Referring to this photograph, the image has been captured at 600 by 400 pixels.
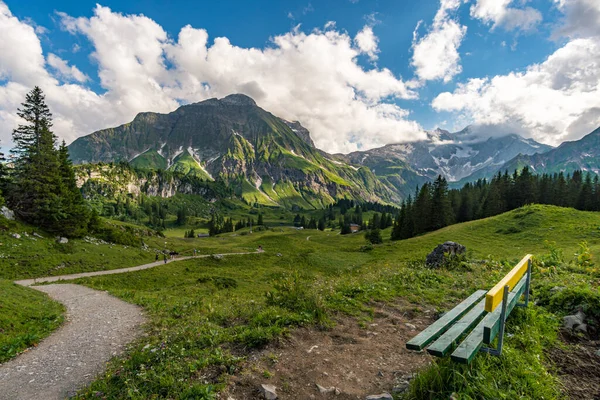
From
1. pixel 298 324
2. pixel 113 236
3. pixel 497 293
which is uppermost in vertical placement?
pixel 497 293

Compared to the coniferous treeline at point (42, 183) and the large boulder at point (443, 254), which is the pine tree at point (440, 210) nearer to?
the large boulder at point (443, 254)

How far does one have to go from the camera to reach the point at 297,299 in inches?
432

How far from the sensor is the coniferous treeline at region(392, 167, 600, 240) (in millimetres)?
77875

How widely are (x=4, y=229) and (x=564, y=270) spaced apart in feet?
191

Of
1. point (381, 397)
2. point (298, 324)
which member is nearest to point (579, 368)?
point (381, 397)

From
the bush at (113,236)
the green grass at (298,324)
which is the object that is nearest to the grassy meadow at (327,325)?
the green grass at (298,324)

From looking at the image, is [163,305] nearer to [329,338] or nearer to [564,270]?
[329,338]

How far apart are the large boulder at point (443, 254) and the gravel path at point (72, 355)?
66.9 feet

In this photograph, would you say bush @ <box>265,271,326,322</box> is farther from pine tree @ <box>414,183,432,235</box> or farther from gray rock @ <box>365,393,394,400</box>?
pine tree @ <box>414,183,432,235</box>

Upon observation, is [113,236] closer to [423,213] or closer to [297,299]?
[297,299]

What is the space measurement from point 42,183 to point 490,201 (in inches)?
4224

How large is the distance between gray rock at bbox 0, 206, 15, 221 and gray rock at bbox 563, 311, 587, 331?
5780 cm

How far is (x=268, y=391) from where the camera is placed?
6094 millimetres

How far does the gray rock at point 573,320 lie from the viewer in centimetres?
836
